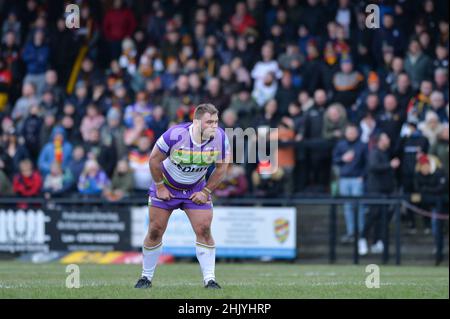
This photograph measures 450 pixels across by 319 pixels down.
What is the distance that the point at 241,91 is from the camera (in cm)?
2344

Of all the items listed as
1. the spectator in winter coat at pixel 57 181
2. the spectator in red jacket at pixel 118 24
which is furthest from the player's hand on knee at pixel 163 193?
the spectator in red jacket at pixel 118 24

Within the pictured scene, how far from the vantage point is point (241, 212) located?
69.6 feet

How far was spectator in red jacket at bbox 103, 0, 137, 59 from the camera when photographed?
26859mm

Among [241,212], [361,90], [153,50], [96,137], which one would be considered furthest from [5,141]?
[361,90]

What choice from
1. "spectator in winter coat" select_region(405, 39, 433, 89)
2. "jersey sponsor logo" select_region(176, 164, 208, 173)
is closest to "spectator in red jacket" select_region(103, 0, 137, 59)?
"spectator in winter coat" select_region(405, 39, 433, 89)

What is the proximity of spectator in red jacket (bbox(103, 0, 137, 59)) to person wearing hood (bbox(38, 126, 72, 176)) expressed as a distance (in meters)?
4.24

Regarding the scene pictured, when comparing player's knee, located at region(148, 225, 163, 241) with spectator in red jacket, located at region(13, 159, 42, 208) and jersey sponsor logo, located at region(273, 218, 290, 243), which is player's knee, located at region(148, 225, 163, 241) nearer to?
jersey sponsor logo, located at region(273, 218, 290, 243)

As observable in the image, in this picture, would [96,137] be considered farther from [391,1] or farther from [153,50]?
[391,1]

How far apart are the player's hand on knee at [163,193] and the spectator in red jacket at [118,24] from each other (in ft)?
48.7

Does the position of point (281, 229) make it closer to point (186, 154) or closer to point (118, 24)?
point (118, 24)

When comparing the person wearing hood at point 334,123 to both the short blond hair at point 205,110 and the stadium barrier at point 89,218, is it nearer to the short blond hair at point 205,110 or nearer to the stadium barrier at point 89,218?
the stadium barrier at point 89,218
